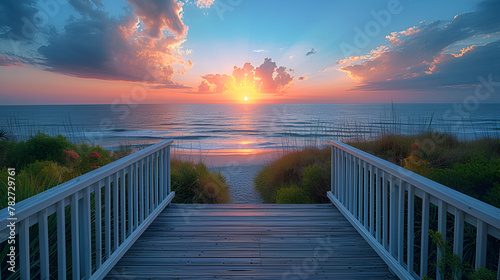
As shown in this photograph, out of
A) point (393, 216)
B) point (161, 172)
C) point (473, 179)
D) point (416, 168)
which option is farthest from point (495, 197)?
point (161, 172)

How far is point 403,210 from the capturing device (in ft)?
6.23

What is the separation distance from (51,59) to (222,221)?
18099 mm

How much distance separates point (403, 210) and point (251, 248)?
133cm

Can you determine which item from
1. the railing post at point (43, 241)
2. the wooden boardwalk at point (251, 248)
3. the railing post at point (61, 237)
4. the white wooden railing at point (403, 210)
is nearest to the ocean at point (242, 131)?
the wooden boardwalk at point (251, 248)

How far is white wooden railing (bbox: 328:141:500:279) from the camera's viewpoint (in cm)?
119

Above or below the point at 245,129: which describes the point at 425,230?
below

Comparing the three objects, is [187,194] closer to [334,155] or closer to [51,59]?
[334,155]

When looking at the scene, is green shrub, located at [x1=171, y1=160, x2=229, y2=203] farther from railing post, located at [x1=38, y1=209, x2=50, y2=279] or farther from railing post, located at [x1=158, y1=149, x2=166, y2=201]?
railing post, located at [x1=38, y1=209, x2=50, y2=279]

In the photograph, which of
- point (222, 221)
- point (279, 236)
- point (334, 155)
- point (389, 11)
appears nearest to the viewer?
point (279, 236)

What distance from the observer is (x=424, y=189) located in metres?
1.58

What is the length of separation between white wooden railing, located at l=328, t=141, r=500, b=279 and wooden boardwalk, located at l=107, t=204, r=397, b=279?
0.53 ft

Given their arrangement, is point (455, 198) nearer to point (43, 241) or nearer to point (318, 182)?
point (43, 241)

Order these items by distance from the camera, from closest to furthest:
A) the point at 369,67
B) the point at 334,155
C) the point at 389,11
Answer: the point at 334,155
the point at 389,11
the point at 369,67

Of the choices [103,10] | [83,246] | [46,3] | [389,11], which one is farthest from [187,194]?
[103,10]
